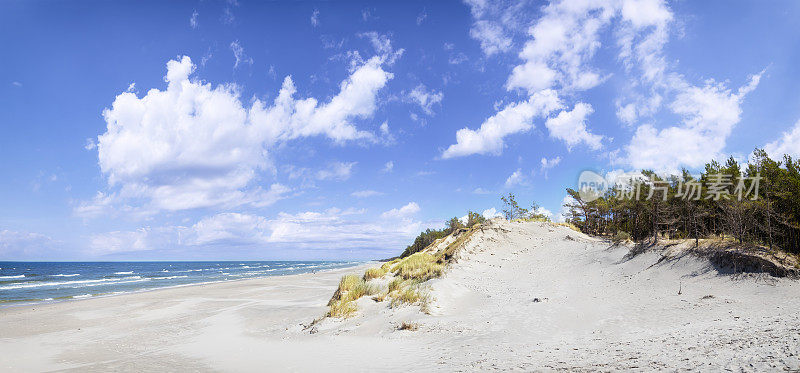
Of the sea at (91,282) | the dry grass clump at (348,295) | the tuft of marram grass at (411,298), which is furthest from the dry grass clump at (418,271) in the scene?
the sea at (91,282)

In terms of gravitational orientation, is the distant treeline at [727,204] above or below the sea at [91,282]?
above

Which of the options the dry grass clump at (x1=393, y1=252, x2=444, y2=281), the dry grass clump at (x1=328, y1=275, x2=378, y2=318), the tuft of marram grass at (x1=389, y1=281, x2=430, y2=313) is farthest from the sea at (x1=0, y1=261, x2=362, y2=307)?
the tuft of marram grass at (x1=389, y1=281, x2=430, y2=313)

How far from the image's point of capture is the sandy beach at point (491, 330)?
22.0 ft

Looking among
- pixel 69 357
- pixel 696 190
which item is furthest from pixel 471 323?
pixel 696 190

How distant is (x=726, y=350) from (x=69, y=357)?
17.4 meters

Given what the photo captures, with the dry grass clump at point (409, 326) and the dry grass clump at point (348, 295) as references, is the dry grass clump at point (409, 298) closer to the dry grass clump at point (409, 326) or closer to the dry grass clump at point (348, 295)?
the dry grass clump at point (348, 295)

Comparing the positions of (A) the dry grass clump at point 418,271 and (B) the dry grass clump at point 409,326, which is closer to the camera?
(B) the dry grass clump at point 409,326

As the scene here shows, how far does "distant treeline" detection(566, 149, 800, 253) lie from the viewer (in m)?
15.2

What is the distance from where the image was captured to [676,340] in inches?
278

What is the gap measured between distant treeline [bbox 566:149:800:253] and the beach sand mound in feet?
8.36

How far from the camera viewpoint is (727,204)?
15.4m

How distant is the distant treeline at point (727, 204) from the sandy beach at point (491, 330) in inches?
119

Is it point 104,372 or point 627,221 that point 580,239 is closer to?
point 627,221

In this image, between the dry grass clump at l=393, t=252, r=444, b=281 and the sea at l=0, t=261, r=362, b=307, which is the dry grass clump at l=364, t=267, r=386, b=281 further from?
the sea at l=0, t=261, r=362, b=307
